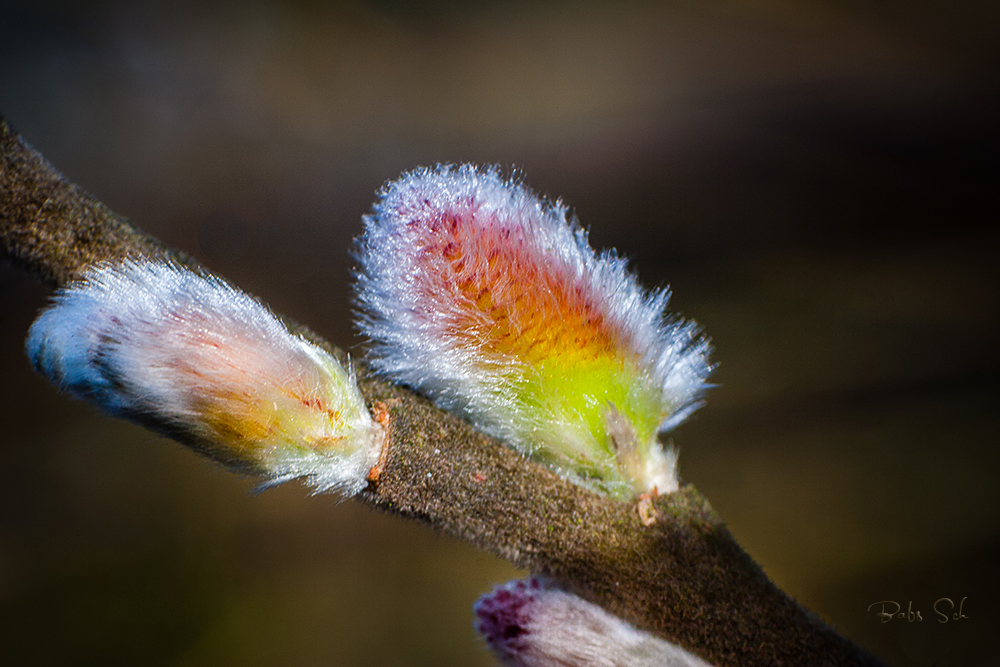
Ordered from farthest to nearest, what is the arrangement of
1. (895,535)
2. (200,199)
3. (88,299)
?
(200,199) < (895,535) < (88,299)

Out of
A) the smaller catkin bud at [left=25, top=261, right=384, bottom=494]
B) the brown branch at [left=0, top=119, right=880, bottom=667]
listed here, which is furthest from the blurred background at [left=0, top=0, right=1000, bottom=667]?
the smaller catkin bud at [left=25, top=261, right=384, bottom=494]

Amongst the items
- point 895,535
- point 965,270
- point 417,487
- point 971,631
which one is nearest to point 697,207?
point 965,270

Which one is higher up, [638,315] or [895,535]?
[895,535]

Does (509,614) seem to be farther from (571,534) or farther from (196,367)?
(196,367)

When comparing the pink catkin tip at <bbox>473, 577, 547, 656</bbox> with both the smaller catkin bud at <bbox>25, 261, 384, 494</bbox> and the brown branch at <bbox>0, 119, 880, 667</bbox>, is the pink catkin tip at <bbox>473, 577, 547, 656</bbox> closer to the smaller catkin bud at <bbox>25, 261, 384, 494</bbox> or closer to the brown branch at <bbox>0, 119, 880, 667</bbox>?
the brown branch at <bbox>0, 119, 880, 667</bbox>

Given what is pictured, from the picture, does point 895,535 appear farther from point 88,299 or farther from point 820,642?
point 88,299

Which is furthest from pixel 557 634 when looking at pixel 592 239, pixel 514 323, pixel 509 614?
pixel 592 239

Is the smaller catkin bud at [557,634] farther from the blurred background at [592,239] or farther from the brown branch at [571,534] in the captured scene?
the blurred background at [592,239]
